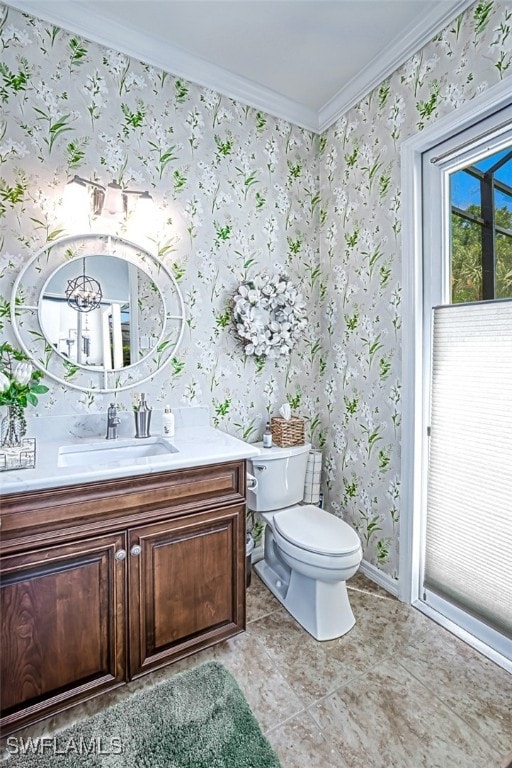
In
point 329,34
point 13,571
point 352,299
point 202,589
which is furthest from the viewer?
point 352,299

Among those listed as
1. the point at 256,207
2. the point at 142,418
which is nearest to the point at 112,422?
the point at 142,418

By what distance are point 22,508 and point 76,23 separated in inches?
82.1

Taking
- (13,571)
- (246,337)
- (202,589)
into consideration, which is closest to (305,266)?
(246,337)

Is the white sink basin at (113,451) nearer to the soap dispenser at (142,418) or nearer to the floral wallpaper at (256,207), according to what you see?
the soap dispenser at (142,418)

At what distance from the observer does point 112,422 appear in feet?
5.92

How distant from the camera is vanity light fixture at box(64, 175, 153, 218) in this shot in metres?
1.75

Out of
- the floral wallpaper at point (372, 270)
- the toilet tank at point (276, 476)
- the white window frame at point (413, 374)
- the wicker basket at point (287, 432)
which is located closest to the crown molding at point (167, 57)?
Result: the floral wallpaper at point (372, 270)

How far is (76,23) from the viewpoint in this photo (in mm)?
Result: 1754

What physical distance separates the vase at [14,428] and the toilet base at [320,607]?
1.37 meters

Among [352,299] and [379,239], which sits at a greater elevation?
[379,239]

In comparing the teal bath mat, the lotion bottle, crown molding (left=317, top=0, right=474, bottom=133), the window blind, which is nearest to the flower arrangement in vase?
the lotion bottle

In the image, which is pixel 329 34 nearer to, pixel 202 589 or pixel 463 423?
pixel 463 423

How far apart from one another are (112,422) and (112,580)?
690 mm

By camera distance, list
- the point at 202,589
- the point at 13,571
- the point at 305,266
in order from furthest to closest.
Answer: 1. the point at 305,266
2. the point at 202,589
3. the point at 13,571
